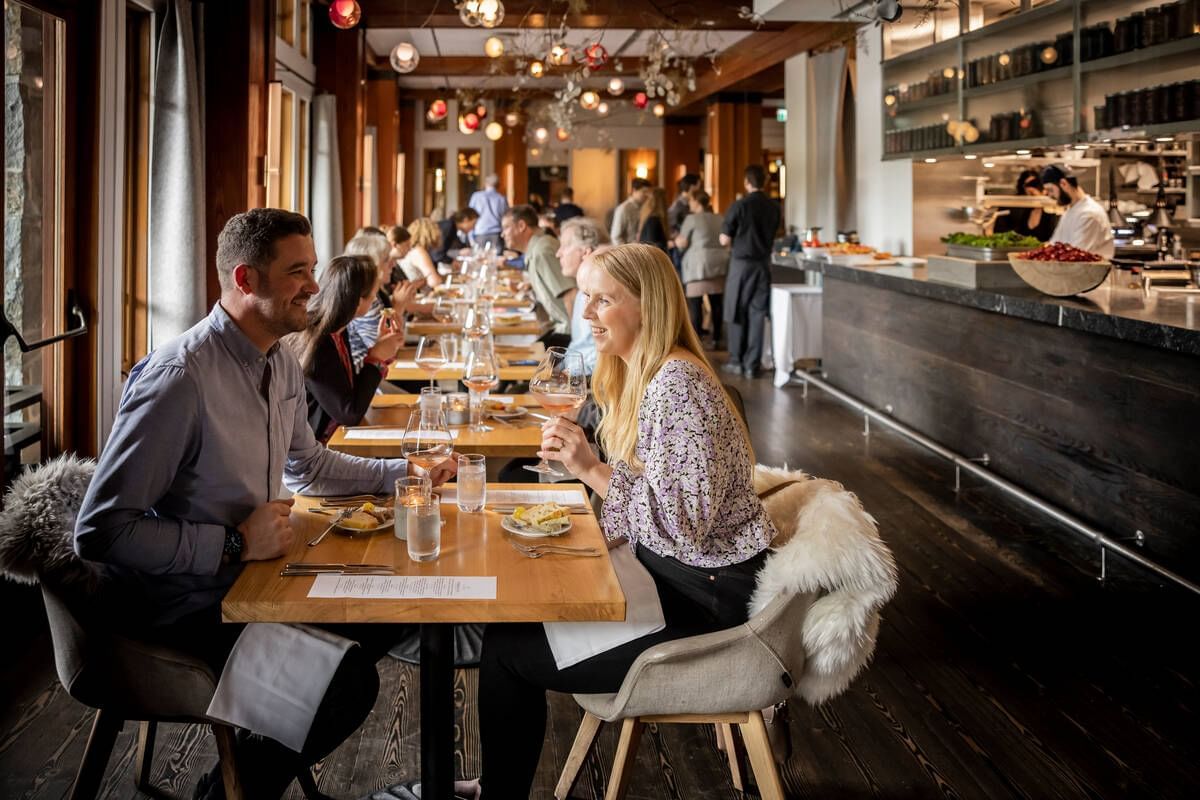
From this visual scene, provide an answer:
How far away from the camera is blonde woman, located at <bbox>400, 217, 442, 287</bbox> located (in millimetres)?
9422

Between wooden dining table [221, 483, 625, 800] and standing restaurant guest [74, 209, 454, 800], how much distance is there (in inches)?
4.8

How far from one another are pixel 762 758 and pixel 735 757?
0.58 meters

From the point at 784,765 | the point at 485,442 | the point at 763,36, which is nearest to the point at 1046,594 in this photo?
the point at 784,765

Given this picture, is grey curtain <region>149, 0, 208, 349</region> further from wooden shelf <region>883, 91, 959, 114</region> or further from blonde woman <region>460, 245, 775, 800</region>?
wooden shelf <region>883, 91, 959, 114</region>

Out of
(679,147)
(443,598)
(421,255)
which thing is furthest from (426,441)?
(679,147)

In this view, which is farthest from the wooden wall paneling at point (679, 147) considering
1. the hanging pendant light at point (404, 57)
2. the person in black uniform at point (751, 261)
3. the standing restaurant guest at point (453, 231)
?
the hanging pendant light at point (404, 57)

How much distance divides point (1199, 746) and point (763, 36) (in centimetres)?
1158

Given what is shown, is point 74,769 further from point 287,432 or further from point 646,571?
point 646,571

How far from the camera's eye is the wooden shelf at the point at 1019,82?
728 centimetres

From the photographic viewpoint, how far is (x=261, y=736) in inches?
89.9

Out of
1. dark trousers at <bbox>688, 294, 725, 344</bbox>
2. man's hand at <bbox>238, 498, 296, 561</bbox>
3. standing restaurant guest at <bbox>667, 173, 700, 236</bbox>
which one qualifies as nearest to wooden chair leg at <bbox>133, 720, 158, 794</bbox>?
man's hand at <bbox>238, 498, 296, 561</bbox>

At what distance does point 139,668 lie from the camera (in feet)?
7.16

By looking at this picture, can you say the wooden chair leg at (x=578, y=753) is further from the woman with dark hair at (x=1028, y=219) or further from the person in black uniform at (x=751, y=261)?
the woman with dark hair at (x=1028, y=219)

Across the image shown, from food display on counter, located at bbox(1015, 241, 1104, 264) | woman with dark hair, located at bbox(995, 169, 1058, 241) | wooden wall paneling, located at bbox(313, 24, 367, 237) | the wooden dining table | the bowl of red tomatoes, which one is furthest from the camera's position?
wooden wall paneling, located at bbox(313, 24, 367, 237)
